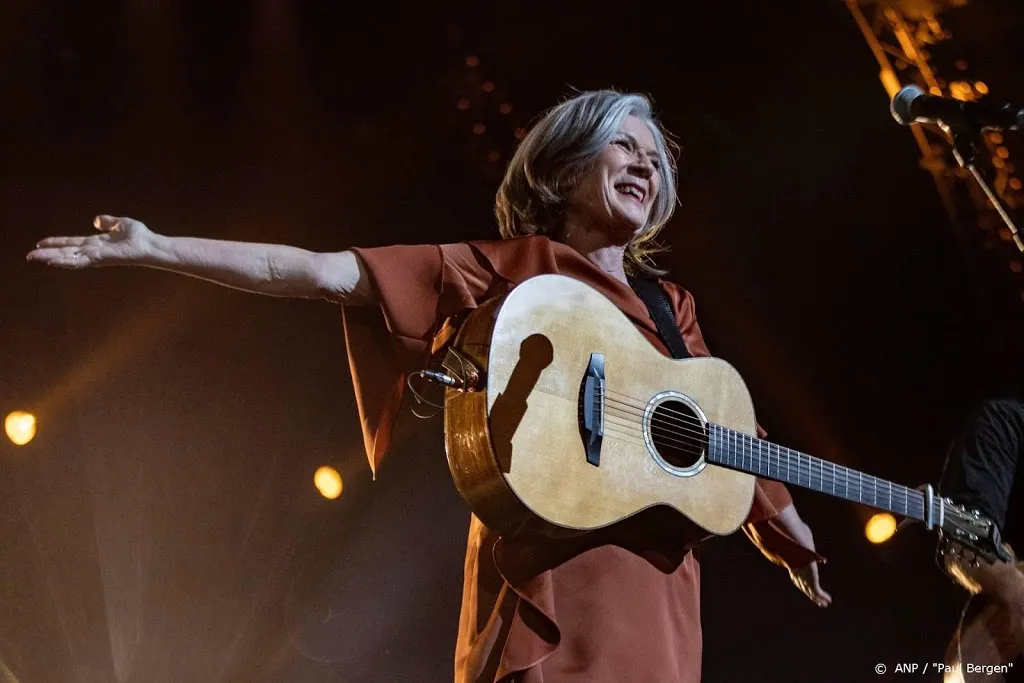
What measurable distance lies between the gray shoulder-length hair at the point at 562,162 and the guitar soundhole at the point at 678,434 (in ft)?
2.26

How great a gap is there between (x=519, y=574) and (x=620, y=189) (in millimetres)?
1179

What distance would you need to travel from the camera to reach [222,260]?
182 centimetres

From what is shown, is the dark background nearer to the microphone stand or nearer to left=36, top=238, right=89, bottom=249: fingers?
left=36, top=238, right=89, bottom=249: fingers

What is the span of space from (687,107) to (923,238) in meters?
1.40

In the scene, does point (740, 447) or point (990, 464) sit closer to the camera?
point (740, 447)

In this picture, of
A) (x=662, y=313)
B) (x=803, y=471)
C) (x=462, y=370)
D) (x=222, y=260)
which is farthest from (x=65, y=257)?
(x=803, y=471)

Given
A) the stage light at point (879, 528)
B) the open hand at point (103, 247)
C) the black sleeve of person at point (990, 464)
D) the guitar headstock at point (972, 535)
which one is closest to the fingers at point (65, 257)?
the open hand at point (103, 247)

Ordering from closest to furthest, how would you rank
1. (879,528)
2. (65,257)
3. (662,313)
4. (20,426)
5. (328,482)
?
(65,257)
(662,313)
(20,426)
(328,482)
(879,528)

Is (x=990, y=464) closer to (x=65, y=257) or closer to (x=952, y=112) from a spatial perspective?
(x=952, y=112)

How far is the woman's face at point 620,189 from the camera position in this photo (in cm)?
253

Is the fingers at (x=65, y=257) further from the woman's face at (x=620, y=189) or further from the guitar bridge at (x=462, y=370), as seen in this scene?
the woman's face at (x=620, y=189)

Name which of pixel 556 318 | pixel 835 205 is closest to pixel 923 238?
pixel 835 205

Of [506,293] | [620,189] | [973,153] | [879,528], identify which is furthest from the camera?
[879,528]

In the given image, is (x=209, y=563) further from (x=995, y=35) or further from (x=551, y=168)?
(x=995, y=35)
